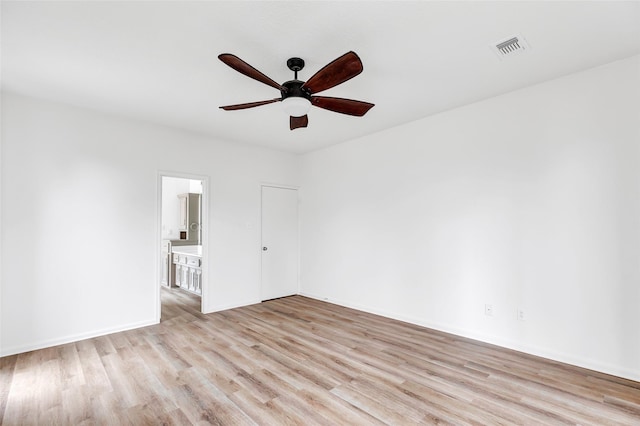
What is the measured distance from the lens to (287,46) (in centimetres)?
240

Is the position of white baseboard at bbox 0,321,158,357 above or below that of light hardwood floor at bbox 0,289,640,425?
above

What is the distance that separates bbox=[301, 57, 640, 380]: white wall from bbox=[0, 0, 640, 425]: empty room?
2 centimetres

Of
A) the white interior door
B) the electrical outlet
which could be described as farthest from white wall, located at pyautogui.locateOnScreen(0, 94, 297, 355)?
the electrical outlet

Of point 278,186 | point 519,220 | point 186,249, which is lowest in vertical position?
point 186,249

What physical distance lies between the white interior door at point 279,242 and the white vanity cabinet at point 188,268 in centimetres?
115

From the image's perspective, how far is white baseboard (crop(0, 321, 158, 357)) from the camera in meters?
3.14

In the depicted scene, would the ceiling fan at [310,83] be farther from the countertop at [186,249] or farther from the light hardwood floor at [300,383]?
the countertop at [186,249]

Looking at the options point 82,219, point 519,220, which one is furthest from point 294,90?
point 82,219

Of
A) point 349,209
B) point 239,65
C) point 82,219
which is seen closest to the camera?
point 239,65

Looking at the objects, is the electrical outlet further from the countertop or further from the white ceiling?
the countertop

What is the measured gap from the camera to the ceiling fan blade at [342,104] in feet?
8.52

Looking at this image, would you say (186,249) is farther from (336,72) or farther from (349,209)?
(336,72)

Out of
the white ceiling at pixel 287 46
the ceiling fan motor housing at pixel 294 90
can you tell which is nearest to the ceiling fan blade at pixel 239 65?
the ceiling fan motor housing at pixel 294 90

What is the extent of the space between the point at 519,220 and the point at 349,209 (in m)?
2.39
